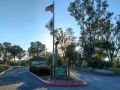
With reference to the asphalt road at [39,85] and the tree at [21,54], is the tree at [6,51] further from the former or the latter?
the asphalt road at [39,85]

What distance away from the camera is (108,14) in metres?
39.8

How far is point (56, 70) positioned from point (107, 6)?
25.6 metres

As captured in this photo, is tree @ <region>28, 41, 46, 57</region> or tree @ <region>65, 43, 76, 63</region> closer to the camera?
tree @ <region>65, 43, 76, 63</region>

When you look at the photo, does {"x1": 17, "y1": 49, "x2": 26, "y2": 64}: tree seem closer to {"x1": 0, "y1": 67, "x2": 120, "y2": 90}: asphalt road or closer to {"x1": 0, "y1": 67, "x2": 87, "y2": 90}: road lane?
{"x1": 0, "y1": 67, "x2": 87, "y2": 90}: road lane

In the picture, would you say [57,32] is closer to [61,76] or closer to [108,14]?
[108,14]

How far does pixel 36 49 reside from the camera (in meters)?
105

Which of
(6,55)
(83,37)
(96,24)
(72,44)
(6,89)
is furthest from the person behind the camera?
(6,55)

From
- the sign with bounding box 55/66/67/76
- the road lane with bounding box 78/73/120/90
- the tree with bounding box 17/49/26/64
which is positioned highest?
the tree with bounding box 17/49/26/64

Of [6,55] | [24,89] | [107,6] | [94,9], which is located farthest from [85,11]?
[6,55]

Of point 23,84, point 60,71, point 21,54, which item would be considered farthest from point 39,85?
point 21,54

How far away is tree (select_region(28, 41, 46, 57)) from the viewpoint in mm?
104662

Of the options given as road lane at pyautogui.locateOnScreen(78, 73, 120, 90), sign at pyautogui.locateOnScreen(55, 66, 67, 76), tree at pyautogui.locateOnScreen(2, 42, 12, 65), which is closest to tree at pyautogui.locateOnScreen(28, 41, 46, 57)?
tree at pyautogui.locateOnScreen(2, 42, 12, 65)

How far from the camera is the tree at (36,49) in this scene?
343 ft

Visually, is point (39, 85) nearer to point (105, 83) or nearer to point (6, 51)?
point (105, 83)
